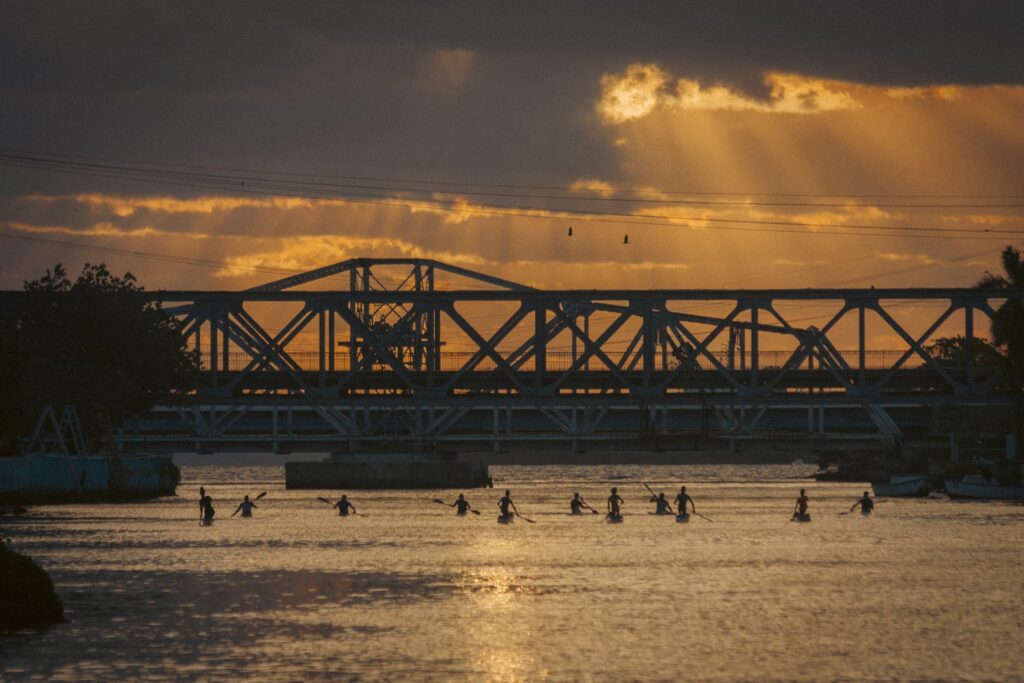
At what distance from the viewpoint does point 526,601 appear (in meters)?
53.7

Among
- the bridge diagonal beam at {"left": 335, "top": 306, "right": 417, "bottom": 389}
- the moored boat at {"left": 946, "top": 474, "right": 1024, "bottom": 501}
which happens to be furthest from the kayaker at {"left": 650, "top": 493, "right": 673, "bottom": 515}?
the bridge diagonal beam at {"left": 335, "top": 306, "right": 417, "bottom": 389}

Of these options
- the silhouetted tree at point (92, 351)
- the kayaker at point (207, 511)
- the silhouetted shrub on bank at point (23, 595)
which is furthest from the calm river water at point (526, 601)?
the silhouetted tree at point (92, 351)

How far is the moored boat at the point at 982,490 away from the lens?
130 meters

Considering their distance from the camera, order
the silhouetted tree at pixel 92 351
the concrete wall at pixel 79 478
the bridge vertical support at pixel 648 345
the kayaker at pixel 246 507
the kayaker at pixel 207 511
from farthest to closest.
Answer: the bridge vertical support at pixel 648 345 < the silhouetted tree at pixel 92 351 < the concrete wall at pixel 79 478 < the kayaker at pixel 246 507 < the kayaker at pixel 207 511

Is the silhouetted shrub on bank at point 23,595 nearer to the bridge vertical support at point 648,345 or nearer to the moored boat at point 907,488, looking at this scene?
the bridge vertical support at point 648,345

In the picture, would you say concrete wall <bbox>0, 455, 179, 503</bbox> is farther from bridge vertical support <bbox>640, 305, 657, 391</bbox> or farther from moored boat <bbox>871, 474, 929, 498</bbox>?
moored boat <bbox>871, 474, 929, 498</bbox>

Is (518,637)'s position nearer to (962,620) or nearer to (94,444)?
(962,620)

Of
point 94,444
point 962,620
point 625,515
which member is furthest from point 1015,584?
point 94,444

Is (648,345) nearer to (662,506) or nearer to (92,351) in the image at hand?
(662,506)

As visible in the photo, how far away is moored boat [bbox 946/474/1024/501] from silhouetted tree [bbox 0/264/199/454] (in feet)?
185

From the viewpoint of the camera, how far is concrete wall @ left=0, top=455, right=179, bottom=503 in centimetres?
11388

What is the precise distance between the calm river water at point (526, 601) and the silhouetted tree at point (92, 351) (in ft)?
84.6

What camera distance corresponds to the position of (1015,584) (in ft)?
197

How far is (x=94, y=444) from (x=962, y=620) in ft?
319
